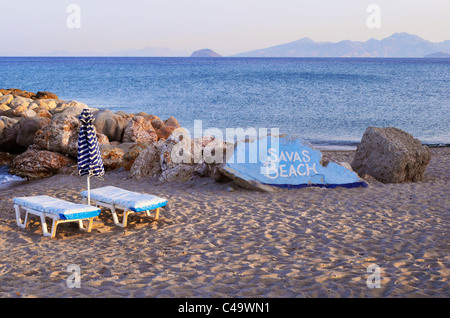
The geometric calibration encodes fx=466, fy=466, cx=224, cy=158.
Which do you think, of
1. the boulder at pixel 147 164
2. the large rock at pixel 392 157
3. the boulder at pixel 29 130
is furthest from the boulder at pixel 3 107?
the large rock at pixel 392 157

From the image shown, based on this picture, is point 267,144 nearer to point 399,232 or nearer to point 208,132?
point 399,232

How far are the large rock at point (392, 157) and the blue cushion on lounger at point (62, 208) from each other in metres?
6.82

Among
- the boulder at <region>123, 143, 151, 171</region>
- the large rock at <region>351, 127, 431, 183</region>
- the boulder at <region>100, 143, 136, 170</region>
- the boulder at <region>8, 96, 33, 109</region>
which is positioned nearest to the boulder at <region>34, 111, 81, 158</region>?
the boulder at <region>100, 143, 136, 170</region>

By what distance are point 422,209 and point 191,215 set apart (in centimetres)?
418

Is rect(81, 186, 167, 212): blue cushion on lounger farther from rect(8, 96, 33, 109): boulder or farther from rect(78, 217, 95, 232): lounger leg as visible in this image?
rect(8, 96, 33, 109): boulder

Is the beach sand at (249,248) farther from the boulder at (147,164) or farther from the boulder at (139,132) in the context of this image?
the boulder at (139,132)

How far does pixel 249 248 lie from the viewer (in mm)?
6430

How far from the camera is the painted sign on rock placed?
33.1 feet

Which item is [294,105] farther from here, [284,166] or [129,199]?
[129,199]

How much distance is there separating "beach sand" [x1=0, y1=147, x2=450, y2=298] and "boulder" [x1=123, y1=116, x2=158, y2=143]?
5.12 meters

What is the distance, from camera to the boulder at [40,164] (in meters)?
12.6

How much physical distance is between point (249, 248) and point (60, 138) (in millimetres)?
8447

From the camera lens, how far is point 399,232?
7.09 m

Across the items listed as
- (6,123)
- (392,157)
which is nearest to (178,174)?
(392,157)
